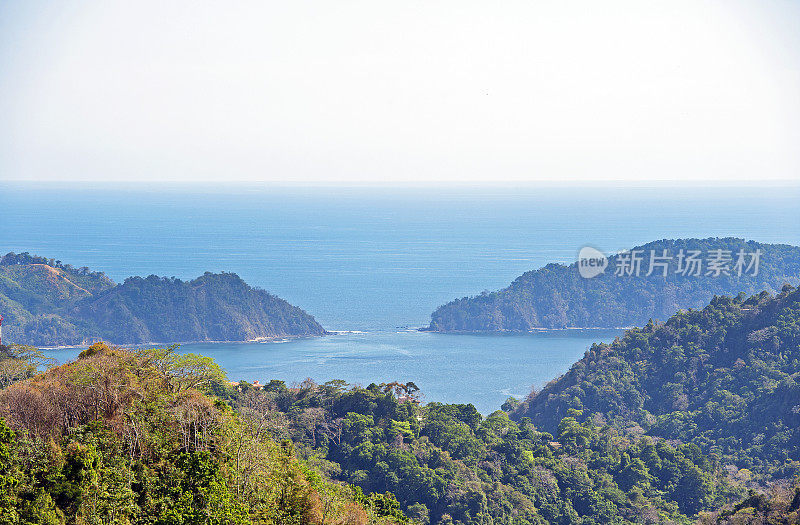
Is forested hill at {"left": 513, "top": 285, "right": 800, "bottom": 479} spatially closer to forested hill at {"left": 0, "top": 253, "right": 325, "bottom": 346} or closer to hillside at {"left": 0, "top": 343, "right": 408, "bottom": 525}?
hillside at {"left": 0, "top": 343, "right": 408, "bottom": 525}

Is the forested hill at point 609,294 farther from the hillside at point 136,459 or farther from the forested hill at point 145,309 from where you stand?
the hillside at point 136,459

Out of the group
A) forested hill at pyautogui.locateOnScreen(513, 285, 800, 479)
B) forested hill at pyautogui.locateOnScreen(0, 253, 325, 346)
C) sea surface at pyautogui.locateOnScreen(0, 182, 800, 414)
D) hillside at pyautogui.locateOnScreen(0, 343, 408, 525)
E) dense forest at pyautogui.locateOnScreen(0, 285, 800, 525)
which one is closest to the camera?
hillside at pyautogui.locateOnScreen(0, 343, 408, 525)

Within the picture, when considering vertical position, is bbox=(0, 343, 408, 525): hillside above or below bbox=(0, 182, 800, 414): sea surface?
above

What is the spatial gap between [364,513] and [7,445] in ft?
27.3

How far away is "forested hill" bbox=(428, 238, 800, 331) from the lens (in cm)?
8925

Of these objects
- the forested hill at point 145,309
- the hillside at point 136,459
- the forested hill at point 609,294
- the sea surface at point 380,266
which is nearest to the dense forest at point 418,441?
the hillside at point 136,459

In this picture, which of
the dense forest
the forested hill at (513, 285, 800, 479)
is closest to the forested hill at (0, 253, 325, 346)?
the dense forest

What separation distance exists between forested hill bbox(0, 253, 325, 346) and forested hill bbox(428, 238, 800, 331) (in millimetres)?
18032

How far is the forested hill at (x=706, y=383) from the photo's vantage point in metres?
44.0

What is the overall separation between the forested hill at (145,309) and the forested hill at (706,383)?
34.1m

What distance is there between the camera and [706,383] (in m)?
50.4

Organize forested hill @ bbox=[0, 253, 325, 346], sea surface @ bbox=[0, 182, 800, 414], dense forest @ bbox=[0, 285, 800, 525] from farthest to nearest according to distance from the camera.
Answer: forested hill @ bbox=[0, 253, 325, 346], sea surface @ bbox=[0, 182, 800, 414], dense forest @ bbox=[0, 285, 800, 525]

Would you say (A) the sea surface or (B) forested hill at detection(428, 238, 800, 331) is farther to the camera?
(B) forested hill at detection(428, 238, 800, 331)

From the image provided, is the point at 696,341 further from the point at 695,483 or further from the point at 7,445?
the point at 7,445
